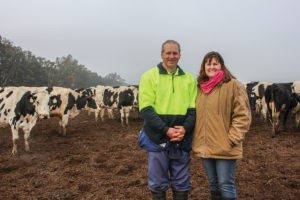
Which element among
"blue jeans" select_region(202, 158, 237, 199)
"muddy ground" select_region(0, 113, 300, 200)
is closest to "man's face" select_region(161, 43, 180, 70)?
"blue jeans" select_region(202, 158, 237, 199)

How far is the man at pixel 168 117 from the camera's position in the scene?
4371 millimetres

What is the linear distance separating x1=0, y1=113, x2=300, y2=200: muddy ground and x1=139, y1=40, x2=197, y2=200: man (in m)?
1.94

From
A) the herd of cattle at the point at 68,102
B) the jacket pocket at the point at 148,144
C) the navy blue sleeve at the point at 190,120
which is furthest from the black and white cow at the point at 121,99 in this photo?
the navy blue sleeve at the point at 190,120

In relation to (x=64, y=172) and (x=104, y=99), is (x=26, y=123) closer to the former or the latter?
(x=64, y=172)

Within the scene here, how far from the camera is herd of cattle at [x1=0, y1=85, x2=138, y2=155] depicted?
10906 mm

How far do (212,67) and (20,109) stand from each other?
796cm

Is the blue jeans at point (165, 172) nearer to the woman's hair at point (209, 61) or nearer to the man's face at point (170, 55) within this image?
the woman's hair at point (209, 61)

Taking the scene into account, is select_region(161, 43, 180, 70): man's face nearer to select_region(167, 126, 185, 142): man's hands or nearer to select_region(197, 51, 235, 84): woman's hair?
select_region(197, 51, 235, 84): woman's hair

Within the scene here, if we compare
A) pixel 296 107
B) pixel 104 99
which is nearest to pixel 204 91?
pixel 296 107

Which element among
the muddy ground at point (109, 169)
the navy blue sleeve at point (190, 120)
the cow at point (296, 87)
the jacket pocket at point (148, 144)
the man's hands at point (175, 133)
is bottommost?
the muddy ground at point (109, 169)

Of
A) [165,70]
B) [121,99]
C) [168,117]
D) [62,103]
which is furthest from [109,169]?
[121,99]

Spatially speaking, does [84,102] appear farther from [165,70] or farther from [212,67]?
[212,67]

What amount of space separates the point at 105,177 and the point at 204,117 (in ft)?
13.2

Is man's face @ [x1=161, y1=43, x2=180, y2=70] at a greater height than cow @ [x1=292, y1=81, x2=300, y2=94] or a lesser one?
greater
